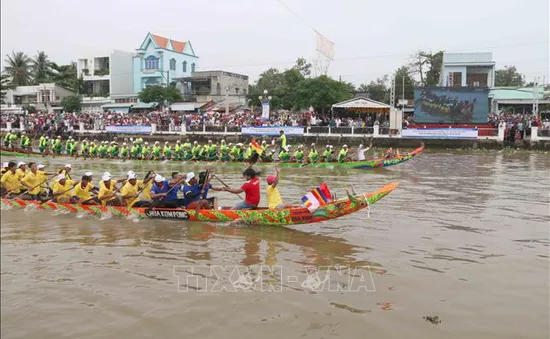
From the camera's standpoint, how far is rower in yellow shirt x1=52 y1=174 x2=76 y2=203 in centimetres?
1215

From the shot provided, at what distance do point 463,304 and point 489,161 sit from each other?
19.8m

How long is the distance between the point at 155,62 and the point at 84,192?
150ft

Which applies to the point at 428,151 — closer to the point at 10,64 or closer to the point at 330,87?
the point at 330,87

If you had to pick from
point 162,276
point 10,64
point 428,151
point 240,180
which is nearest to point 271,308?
point 162,276

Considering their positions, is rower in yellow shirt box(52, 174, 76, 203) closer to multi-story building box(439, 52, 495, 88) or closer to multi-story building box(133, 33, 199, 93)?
multi-story building box(439, 52, 495, 88)

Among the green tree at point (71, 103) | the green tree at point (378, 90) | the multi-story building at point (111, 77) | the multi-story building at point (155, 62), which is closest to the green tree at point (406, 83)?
the green tree at point (378, 90)

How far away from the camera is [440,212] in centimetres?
1234

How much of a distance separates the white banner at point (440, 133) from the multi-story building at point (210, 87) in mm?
24569

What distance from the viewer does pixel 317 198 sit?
31.7ft

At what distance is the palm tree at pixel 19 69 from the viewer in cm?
6122

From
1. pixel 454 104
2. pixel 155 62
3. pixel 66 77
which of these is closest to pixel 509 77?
pixel 454 104

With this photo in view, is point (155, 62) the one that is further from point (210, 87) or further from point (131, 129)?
point (131, 129)

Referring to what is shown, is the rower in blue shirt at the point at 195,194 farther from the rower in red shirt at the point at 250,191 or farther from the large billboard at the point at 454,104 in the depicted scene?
the large billboard at the point at 454,104

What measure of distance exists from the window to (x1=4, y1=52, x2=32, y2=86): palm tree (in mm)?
19102
